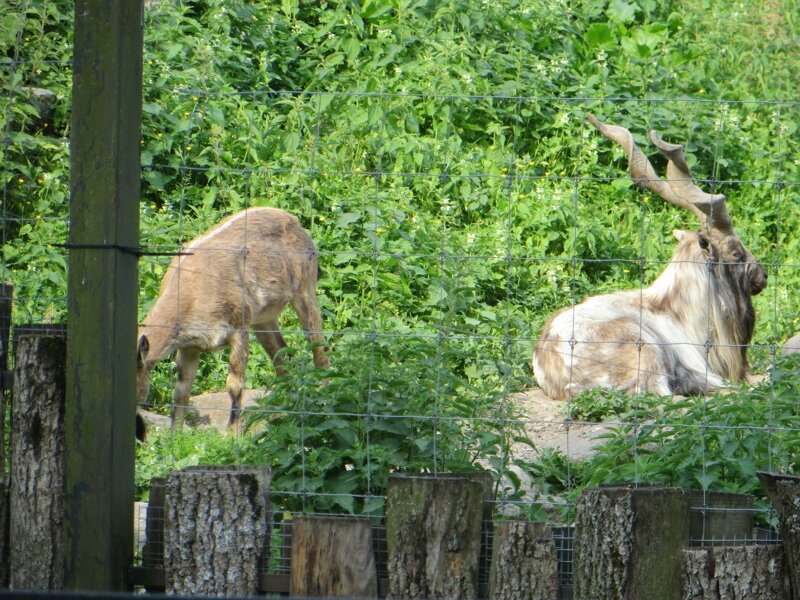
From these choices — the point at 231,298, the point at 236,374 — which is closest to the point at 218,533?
the point at 236,374

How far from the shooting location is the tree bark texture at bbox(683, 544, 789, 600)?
398cm

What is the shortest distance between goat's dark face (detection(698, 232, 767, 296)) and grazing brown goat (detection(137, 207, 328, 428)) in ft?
10.0

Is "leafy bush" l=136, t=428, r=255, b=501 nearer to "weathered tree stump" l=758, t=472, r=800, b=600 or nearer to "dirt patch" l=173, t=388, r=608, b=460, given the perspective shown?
"dirt patch" l=173, t=388, r=608, b=460

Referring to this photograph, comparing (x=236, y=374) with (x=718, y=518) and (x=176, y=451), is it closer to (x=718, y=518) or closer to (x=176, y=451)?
(x=176, y=451)

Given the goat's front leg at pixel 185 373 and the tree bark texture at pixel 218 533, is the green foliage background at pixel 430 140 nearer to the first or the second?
the goat's front leg at pixel 185 373

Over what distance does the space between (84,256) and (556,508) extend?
2196mm

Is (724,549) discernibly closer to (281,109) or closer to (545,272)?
(545,272)

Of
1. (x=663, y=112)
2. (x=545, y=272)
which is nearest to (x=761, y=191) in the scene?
(x=663, y=112)

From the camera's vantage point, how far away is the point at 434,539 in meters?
4.08

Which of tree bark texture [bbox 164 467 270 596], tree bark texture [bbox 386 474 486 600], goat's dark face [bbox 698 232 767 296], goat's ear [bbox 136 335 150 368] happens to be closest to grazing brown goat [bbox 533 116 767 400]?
goat's dark face [bbox 698 232 767 296]

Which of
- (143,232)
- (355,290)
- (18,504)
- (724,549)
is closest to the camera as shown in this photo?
(724,549)

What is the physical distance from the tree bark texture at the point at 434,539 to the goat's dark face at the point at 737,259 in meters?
5.72

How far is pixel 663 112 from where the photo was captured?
12.1 m

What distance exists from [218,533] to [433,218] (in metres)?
6.84
